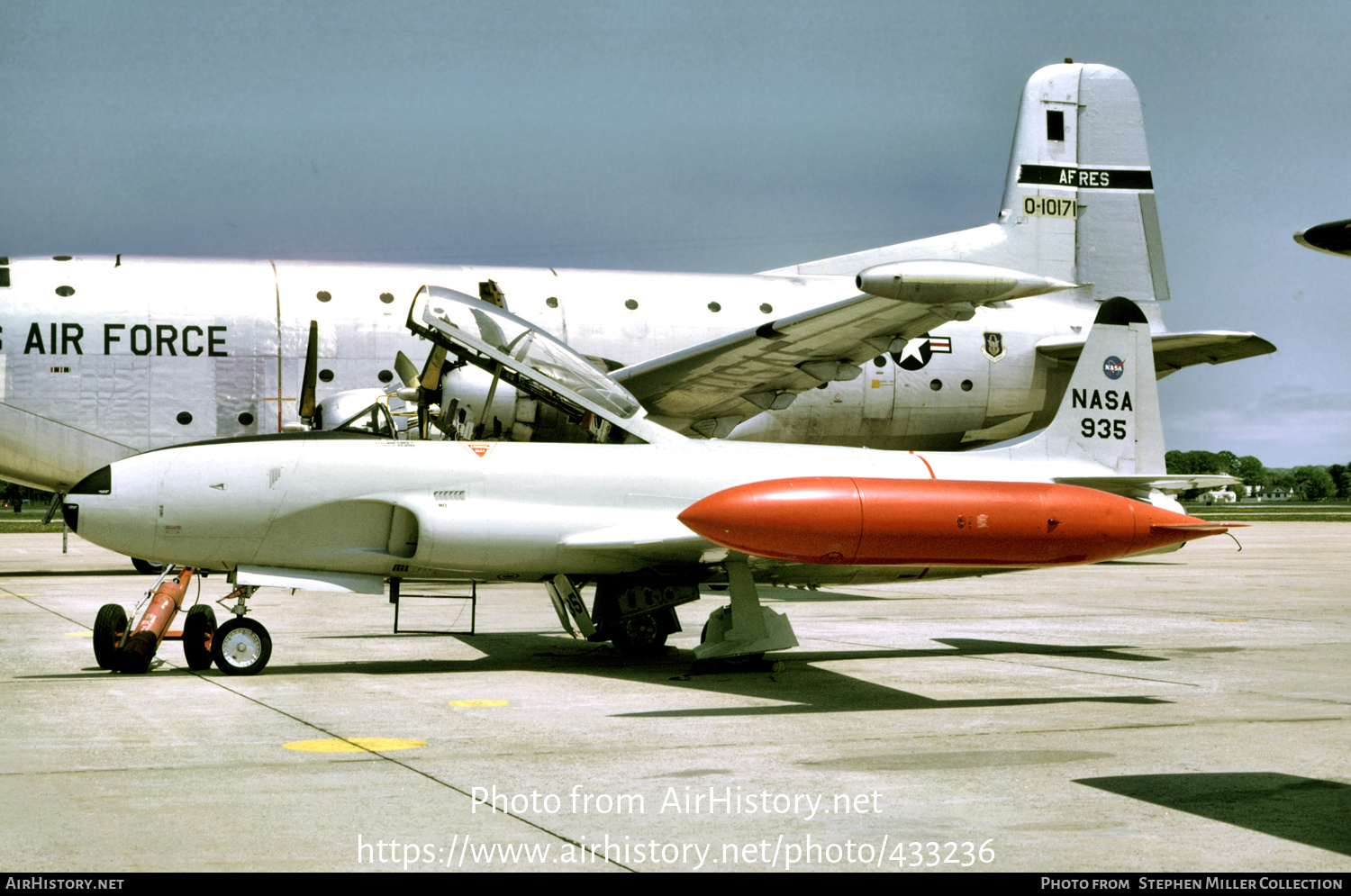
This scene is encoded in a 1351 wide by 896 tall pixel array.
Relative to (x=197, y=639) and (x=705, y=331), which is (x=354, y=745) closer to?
(x=197, y=639)

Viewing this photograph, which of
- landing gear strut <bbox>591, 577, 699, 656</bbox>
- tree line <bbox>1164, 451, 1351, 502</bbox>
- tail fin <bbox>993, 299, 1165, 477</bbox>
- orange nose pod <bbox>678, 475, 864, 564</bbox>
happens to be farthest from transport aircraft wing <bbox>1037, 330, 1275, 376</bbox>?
tree line <bbox>1164, 451, 1351, 502</bbox>

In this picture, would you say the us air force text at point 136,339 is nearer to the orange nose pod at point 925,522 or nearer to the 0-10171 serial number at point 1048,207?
the orange nose pod at point 925,522

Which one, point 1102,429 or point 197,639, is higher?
point 1102,429

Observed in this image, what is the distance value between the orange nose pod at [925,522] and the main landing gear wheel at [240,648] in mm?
3690

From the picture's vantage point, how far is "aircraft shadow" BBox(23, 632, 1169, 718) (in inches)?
344

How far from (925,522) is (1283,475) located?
198973 millimetres

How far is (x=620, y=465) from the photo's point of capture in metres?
10.3

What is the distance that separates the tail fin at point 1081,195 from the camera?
78.3 ft

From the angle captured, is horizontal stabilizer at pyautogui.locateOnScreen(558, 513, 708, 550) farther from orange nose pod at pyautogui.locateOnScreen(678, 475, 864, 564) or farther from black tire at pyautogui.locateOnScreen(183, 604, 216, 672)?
black tire at pyautogui.locateOnScreen(183, 604, 216, 672)

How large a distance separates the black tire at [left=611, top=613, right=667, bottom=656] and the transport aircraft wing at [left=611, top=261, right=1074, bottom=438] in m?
3.90

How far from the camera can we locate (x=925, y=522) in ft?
28.1

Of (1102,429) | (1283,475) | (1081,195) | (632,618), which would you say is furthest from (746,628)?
(1283,475)

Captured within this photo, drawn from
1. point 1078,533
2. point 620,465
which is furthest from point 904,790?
point 620,465
